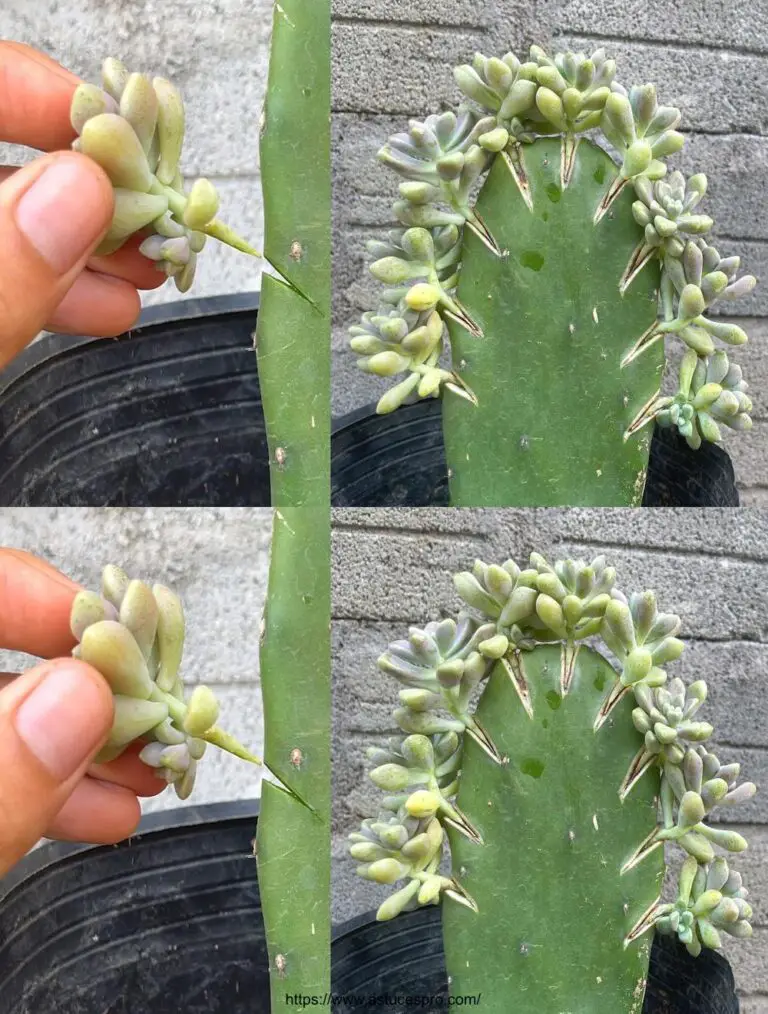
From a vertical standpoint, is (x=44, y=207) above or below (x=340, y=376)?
above

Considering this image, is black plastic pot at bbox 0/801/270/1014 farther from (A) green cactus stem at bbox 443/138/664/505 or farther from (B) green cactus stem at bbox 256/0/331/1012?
(A) green cactus stem at bbox 443/138/664/505

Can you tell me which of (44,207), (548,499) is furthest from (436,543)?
(44,207)

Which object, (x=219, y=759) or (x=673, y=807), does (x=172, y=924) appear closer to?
(x=219, y=759)

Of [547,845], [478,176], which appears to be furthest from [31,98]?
[547,845]

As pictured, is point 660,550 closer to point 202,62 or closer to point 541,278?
point 541,278

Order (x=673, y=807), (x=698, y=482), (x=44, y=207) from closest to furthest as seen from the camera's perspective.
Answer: (x=44, y=207) → (x=673, y=807) → (x=698, y=482)
